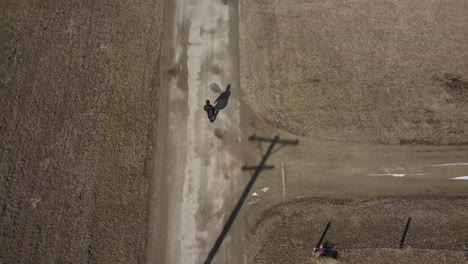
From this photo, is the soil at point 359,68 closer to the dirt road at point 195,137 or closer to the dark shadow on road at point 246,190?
the dark shadow on road at point 246,190

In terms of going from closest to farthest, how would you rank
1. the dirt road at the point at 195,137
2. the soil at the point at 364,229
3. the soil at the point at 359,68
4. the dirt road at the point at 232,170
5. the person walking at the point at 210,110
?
the soil at the point at 364,229
the dirt road at the point at 195,137
the dirt road at the point at 232,170
the person walking at the point at 210,110
the soil at the point at 359,68

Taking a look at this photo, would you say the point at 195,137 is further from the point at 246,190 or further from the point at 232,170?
the point at 246,190

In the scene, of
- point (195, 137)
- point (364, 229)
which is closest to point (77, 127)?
point (195, 137)

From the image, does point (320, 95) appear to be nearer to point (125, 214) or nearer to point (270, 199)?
point (270, 199)

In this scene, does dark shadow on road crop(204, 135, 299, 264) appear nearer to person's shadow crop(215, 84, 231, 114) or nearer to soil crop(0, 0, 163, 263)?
person's shadow crop(215, 84, 231, 114)

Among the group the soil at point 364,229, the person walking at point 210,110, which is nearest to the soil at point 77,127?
the person walking at point 210,110

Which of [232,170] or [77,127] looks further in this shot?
[77,127]
